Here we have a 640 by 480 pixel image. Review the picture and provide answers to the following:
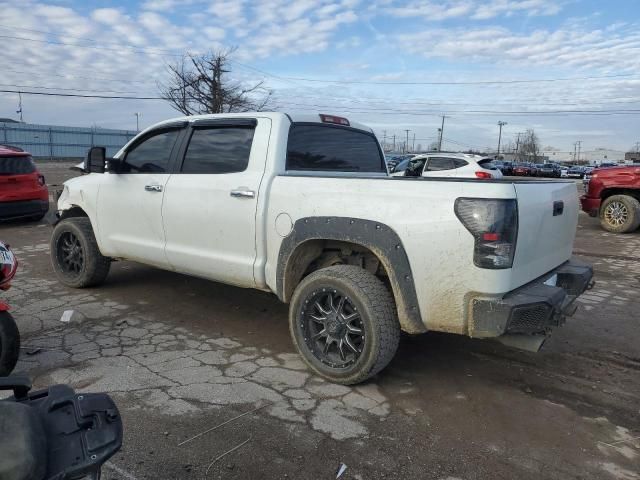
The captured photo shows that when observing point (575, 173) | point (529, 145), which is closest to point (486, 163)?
point (575, 173)

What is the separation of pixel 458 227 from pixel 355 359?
3.79 feet

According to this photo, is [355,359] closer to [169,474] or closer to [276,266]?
[276,266]

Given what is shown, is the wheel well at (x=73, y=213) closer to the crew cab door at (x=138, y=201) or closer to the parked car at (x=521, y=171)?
the crew cab door at (x=138, y=201)

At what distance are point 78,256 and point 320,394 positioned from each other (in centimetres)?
360

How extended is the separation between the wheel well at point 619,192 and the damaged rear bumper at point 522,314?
363 inches

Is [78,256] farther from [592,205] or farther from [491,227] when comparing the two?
[592,205]

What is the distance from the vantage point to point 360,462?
2725 millimetres

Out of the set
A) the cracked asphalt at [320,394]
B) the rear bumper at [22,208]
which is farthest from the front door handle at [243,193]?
the rear bumper at [22,208]

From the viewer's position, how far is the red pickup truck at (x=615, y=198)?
10773 millimetres

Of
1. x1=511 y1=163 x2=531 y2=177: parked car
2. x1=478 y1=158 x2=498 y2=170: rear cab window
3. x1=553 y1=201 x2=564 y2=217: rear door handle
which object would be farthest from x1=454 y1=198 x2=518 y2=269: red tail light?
x1=511 y1=163 x2=531 y2=177: parked car

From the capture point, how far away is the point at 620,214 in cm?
1102

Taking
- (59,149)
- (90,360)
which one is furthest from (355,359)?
(59,149)

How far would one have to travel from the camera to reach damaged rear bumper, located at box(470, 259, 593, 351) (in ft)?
9.76

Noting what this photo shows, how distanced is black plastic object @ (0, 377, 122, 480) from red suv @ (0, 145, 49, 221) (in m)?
9.22
